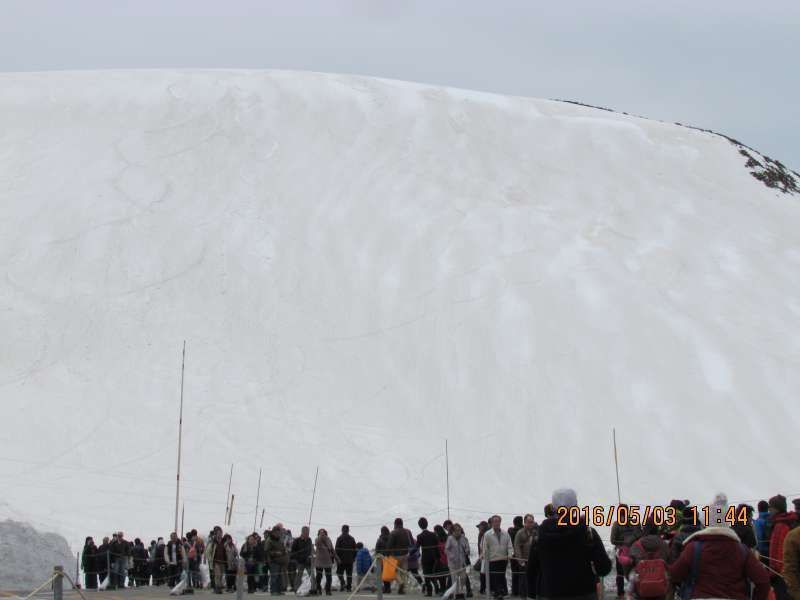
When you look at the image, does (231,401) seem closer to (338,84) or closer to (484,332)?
(484,332)

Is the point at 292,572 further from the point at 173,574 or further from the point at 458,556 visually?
the point at 458,556

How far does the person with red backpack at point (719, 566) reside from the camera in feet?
26.8

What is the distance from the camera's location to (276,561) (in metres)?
21.8

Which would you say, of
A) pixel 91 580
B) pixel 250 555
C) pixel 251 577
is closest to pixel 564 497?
pixel 250 555

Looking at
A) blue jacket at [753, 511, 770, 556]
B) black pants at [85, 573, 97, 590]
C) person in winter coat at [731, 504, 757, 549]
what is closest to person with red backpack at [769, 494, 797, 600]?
person in winter coat at [731, 504, 757, 549]

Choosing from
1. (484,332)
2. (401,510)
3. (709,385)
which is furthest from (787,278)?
(401,510)

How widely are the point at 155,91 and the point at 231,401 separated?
18.9 m

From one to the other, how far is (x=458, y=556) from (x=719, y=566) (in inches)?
443

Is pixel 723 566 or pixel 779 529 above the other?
pixel 779 529

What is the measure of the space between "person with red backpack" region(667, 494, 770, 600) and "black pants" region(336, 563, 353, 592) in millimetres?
14291

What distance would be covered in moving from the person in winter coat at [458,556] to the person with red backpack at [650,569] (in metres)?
9.76

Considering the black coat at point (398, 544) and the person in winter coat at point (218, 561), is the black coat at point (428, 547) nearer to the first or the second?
the black coat at point (398, 544)

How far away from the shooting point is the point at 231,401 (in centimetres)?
3434

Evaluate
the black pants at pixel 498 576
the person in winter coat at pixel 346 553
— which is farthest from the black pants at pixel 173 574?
the black pants at pixel 498 576
